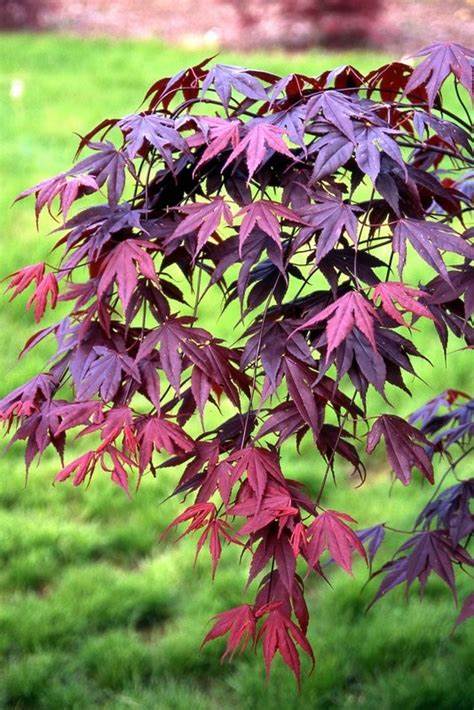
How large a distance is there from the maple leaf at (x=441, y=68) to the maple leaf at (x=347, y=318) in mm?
439

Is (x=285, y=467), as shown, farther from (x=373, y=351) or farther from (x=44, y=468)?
(x=373, y=351)

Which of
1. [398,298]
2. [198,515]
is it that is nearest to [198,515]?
[198,515]

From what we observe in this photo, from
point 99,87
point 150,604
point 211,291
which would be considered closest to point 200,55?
point 99,87

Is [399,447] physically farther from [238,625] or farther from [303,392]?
[238,625]

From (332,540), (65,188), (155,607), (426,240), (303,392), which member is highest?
(65,188)

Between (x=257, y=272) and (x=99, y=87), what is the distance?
6247 mm

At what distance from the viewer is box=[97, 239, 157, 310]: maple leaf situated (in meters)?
1.69

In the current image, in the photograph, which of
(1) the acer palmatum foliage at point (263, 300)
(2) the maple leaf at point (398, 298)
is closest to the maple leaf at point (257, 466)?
(1) the acer palmatum foliage at point (263, 300)

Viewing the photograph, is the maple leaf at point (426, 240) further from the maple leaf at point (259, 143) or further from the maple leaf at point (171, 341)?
the maple leaf at point (171, 341)

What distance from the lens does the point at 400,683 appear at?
110 inches

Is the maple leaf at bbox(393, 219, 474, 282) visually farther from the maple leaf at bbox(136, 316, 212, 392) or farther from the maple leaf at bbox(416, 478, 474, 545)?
the maple leaf at bbox(416, 478, 474, 545)

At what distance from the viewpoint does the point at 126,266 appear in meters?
1.72

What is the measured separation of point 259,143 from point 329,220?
0.18 metres

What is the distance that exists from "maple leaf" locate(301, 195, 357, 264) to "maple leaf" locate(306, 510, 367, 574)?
0.45m
